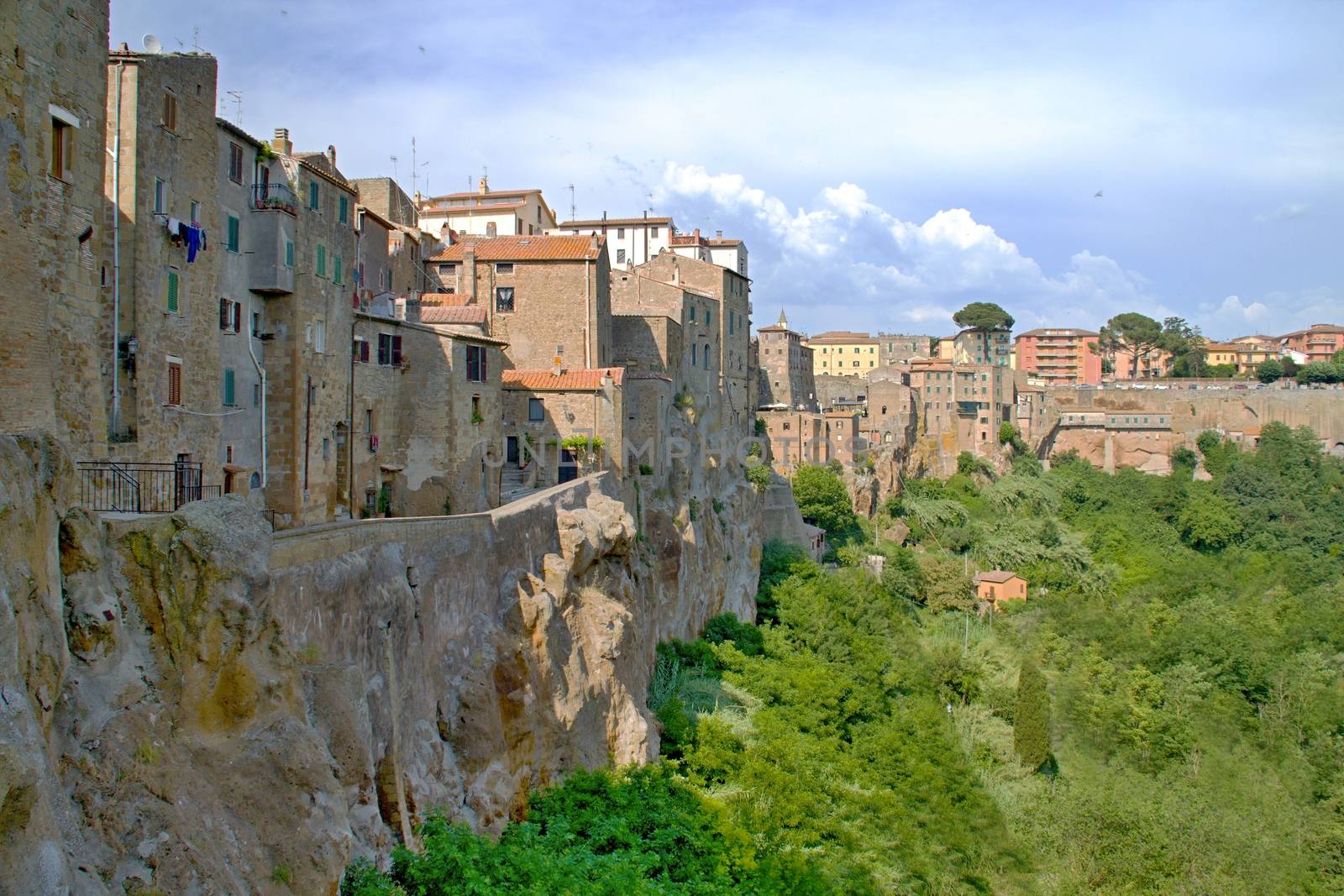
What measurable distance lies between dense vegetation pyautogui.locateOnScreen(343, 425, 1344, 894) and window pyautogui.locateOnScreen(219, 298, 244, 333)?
11.3 m

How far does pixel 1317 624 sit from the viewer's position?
60.2m

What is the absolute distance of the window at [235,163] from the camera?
75.2ft

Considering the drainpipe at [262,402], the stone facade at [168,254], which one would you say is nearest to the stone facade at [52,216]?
the stone facade at [168,254]

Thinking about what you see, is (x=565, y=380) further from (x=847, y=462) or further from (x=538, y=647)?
(x=847, y=462)

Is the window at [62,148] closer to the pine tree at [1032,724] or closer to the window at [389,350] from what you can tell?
the window at [389,350]

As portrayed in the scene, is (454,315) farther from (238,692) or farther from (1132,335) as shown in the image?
(1132,335)

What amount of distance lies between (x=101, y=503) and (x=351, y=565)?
3676 millimetres

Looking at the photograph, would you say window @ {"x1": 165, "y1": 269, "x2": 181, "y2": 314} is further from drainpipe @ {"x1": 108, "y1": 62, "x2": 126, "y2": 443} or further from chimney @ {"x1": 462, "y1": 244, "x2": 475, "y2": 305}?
chimney @ {"x1": 462, "y1": 244, "x2": 475, "y2": 305}

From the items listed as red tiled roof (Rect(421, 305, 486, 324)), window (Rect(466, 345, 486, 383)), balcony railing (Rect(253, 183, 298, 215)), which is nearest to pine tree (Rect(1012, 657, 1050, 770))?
red tiled roof (Rect(421, 305, 486, 324))

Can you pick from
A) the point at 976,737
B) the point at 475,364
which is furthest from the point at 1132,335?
the point at 475,364

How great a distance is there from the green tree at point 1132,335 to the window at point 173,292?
131 m

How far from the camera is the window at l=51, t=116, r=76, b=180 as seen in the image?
15352 millimetres

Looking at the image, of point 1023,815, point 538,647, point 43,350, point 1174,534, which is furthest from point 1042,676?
point 43,350

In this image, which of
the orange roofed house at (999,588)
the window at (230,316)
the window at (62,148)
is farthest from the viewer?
the orange roofed house at (999,588)
